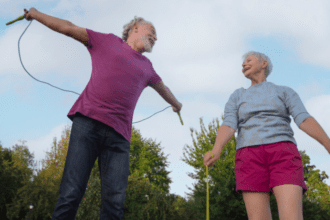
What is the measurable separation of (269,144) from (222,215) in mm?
8334

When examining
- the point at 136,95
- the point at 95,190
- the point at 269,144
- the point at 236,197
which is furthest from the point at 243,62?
the point at 95,190

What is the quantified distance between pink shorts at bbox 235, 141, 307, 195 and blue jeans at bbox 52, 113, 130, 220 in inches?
38.7

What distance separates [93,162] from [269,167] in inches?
55.3

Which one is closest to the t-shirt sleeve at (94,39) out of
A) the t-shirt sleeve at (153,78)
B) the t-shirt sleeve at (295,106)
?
the t-shirt sleeve at (153,78)

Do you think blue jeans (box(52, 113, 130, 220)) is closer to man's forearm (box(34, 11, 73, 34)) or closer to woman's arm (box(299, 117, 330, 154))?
man's forearm (box(34, 11, 73, 34))

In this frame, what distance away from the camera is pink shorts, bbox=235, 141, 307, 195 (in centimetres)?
234

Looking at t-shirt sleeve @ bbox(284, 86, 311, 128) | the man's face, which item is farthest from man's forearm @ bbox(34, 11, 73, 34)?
t-shirt sleeve @ bbox(284, 86, 311, 128)

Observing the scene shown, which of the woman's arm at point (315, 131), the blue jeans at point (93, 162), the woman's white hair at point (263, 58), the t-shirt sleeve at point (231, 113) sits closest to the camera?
the blue jeans at point (93, 162)

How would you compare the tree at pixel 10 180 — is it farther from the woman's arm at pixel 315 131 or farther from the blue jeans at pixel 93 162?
the woman's arm at pixel 315 131

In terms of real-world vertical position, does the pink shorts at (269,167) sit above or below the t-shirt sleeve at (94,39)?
below

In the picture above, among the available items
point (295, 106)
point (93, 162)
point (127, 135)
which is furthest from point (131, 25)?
point (295, 106)

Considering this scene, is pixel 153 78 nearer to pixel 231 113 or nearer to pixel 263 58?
pixel 231 113

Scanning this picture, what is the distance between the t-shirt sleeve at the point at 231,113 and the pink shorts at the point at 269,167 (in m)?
0.26

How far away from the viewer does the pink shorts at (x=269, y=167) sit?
2344mm
